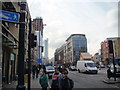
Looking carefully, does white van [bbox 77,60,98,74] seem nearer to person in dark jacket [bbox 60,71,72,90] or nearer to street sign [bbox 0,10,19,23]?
person in dark jacket [bbox 60,71,72,90]

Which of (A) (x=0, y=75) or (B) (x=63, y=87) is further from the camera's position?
(A) (x=0, y=75)

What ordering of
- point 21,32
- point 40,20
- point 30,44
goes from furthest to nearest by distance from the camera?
point 40,20 < point 30,44 < point 21,32

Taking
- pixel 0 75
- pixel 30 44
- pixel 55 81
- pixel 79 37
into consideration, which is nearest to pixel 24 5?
pixel 30 44

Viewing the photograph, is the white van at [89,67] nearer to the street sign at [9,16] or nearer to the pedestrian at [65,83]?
the pedestrian at [65,83]

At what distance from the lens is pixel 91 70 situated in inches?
1380

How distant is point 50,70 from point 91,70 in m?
12.2

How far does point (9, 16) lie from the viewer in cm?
637

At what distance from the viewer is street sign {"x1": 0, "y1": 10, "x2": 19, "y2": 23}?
6.25 meters

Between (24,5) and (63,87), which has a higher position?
(24,5)

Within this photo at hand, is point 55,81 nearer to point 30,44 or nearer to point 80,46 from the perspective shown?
point 30,44

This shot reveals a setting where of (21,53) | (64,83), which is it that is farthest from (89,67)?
(21,53)

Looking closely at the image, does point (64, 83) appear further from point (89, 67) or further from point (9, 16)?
point (89, 67)

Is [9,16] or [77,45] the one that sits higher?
[77,45]

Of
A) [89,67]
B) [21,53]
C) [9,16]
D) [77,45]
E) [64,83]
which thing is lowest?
[89,67]
